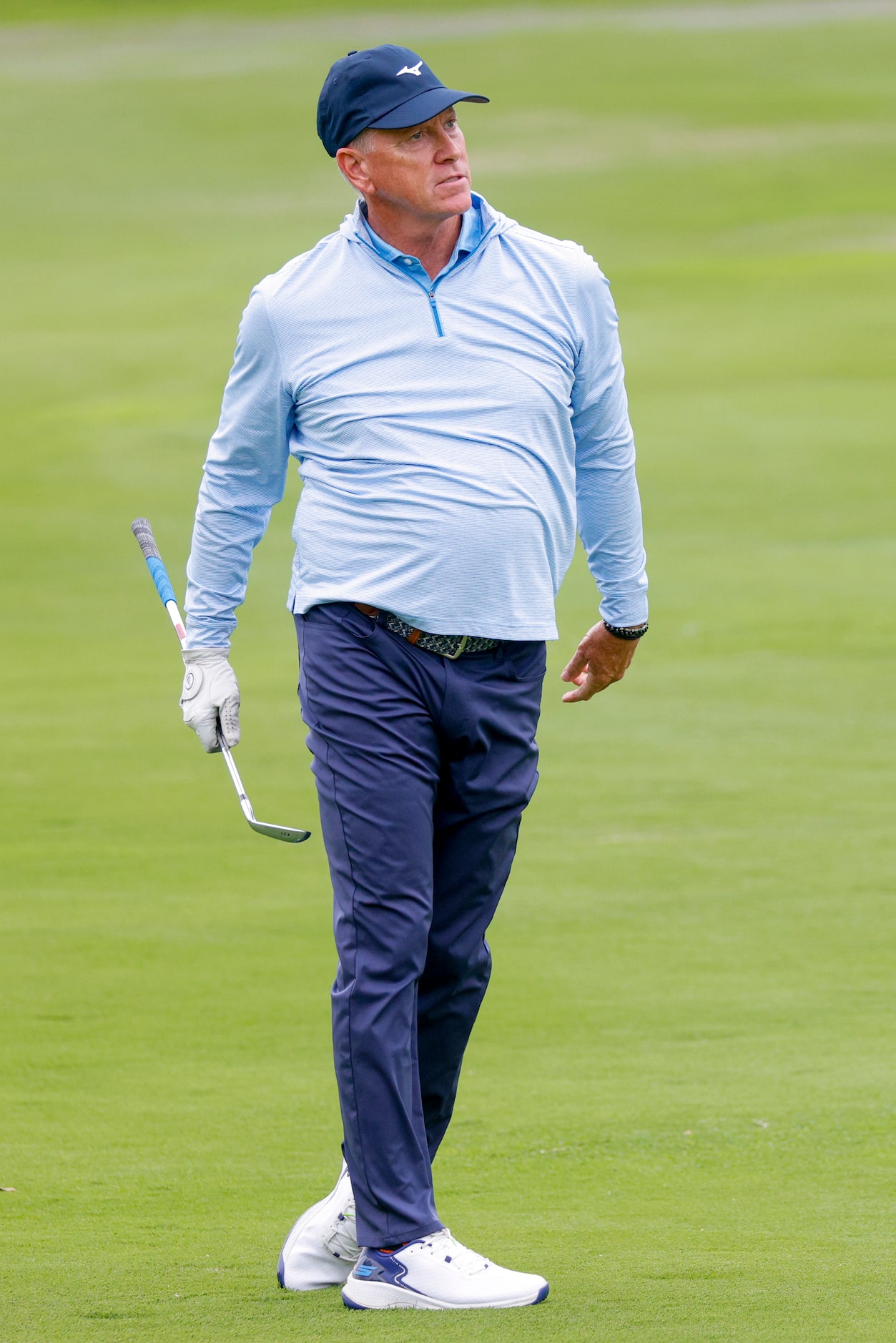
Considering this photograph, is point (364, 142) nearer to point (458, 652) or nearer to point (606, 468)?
point (606, 468)

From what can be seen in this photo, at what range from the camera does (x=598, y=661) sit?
361 cm

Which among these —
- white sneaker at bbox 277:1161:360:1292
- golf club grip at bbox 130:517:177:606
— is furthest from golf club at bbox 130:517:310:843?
white sneaker at bbox 277:1161:360:1292

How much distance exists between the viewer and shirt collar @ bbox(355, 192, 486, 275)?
3.20 metres

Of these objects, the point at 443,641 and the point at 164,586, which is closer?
the point at 443,641

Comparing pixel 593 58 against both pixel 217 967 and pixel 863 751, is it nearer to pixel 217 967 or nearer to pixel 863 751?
pixel 863 751

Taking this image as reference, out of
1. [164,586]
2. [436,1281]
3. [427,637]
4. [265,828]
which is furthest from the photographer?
[164,586]

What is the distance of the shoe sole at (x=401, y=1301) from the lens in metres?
3.04

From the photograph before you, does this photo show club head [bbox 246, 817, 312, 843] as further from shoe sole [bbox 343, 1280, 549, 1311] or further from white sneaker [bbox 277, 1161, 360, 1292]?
shoe sole [bbox 343, 1280, 549, 1311]

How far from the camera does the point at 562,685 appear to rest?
8.23 m

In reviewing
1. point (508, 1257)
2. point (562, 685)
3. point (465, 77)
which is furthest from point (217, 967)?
point (465, 77)

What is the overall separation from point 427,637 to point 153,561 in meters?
0.75

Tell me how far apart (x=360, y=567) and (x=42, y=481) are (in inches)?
352

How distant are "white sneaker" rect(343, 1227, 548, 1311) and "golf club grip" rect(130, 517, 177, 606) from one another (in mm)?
1203

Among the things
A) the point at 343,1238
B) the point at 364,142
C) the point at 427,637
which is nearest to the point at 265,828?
the point at 427,637
